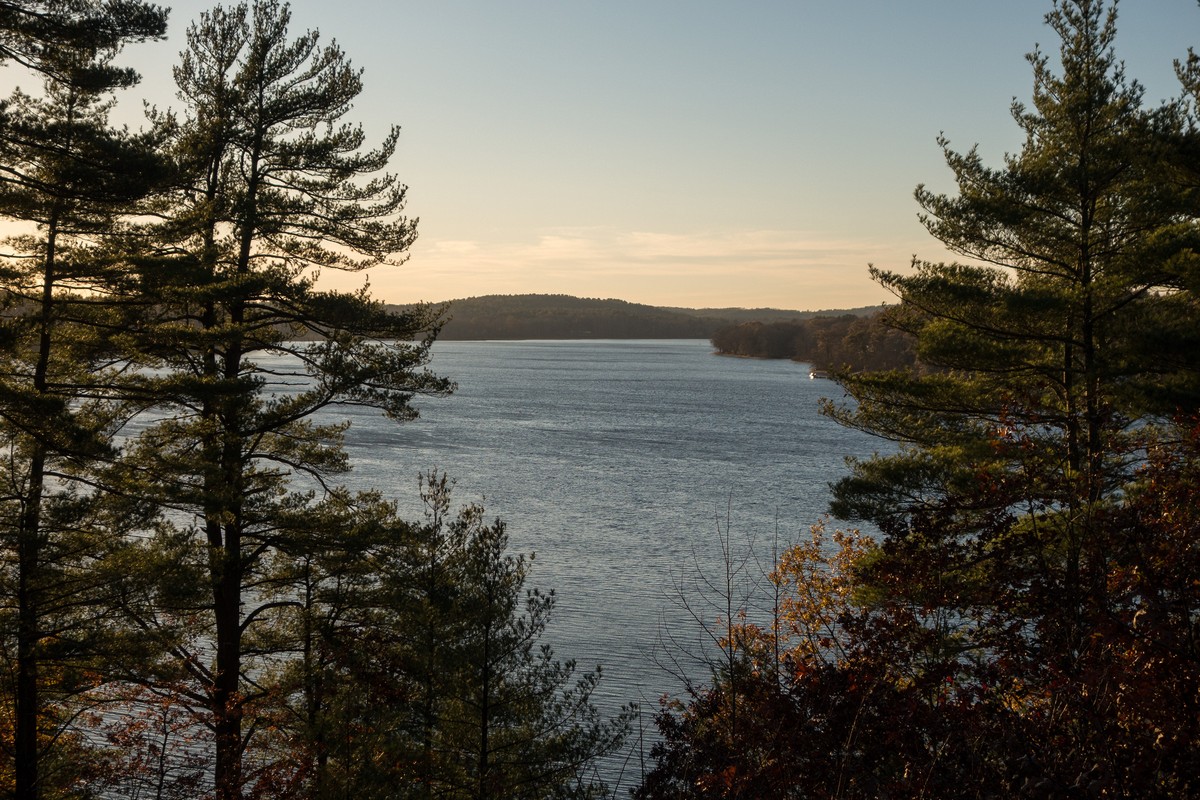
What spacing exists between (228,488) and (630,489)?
28.3 m

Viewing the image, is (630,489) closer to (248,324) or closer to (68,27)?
(248,324)

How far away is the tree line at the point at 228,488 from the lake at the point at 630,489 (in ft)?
10.3

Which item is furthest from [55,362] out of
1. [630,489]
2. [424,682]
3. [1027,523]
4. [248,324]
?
[630,489]

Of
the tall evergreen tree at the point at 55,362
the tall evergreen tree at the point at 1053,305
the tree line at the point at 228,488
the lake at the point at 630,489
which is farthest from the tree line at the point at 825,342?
the tall evergreen tree at the point at 55,362

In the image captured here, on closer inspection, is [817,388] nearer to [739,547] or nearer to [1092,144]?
[739,547]

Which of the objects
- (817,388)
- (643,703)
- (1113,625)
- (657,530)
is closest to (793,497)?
(657,530)

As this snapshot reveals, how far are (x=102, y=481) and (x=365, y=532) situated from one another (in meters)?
3.83

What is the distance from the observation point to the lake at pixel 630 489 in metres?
23.8

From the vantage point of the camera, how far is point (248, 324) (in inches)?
615

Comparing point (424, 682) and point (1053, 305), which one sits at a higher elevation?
point (1053, 305)

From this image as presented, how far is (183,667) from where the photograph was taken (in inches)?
585

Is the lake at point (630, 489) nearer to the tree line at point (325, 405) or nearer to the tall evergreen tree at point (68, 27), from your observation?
the tree line at point (325, 405)

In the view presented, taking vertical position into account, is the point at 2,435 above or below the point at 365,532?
above

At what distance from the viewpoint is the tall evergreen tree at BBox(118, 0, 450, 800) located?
A: 14.3 m
